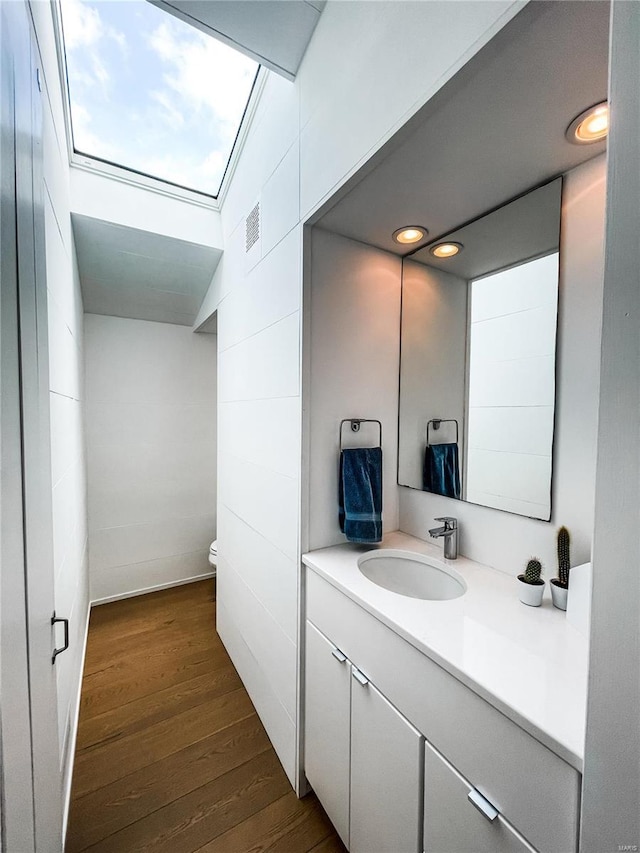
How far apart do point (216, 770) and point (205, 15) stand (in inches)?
110

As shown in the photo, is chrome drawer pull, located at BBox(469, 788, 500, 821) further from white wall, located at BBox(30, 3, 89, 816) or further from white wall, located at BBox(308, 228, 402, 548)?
white wall, located at BBox(30, 3, 89, 816)

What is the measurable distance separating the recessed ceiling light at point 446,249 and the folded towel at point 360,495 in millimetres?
838

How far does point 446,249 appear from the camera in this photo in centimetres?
139

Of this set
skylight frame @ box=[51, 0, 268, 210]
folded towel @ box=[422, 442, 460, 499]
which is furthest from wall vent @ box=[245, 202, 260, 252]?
folded towel @ box=[422, 442, 460, 499]

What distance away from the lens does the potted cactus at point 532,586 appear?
98cm

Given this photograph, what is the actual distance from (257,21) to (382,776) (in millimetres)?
2369

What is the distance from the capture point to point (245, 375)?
1836 mm

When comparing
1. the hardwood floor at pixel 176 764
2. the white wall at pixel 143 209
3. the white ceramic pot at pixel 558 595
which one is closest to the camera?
the white ceramic pot at pixel 558 595

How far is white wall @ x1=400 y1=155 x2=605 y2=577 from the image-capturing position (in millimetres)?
984

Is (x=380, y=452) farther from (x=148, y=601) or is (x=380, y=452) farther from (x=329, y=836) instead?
(x=148, y=601)

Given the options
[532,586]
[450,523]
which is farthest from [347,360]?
[532,586]

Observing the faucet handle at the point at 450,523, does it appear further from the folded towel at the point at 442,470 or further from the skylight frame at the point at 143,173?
the skylight frame at the point at 143,173

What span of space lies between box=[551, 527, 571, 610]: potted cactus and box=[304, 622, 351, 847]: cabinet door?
0.65 metres

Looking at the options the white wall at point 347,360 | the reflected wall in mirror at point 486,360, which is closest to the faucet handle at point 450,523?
the reflected wall in mirror at point 486,360
